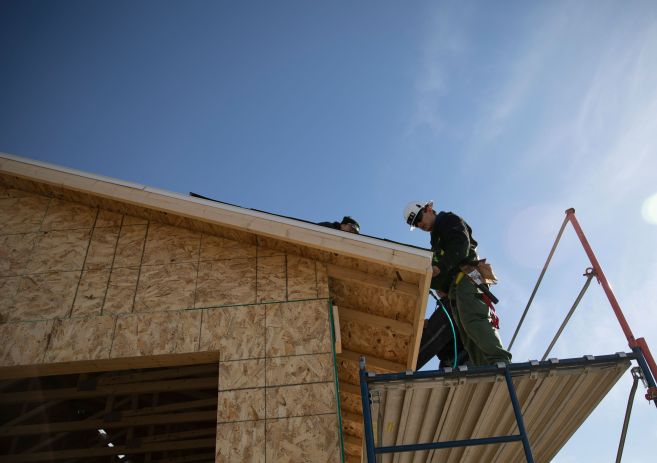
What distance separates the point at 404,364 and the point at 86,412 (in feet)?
20.7

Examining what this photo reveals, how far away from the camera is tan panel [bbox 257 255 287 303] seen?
18.9 feet

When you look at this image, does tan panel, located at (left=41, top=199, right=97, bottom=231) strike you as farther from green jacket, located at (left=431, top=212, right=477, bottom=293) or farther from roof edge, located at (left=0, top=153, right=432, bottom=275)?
green jacket, located at (left=431, top=212, right=477, bottom=293)

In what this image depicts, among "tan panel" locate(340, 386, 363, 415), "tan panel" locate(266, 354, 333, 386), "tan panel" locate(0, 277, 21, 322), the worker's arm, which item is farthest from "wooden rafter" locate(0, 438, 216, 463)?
the worker's arm

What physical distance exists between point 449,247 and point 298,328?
6.93 feet

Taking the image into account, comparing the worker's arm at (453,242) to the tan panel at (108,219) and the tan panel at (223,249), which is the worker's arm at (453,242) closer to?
the tan panel at (223,249)

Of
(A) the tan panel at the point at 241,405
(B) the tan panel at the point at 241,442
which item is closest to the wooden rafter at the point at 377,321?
(A) the tan panel at the point at 241,405

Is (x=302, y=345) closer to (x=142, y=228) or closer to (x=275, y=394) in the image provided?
(x=275, y=394)

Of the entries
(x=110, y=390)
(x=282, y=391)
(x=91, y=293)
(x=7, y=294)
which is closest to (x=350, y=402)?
(x=110, y=390)

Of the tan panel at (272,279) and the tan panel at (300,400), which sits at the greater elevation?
the tan panel at (272,279)

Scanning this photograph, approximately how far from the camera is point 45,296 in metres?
5.82

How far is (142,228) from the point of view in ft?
21.1

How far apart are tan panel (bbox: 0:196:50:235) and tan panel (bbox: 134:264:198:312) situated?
1.75 meters

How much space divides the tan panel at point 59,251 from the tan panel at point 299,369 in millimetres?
2596

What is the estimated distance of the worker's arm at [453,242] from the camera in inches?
246
